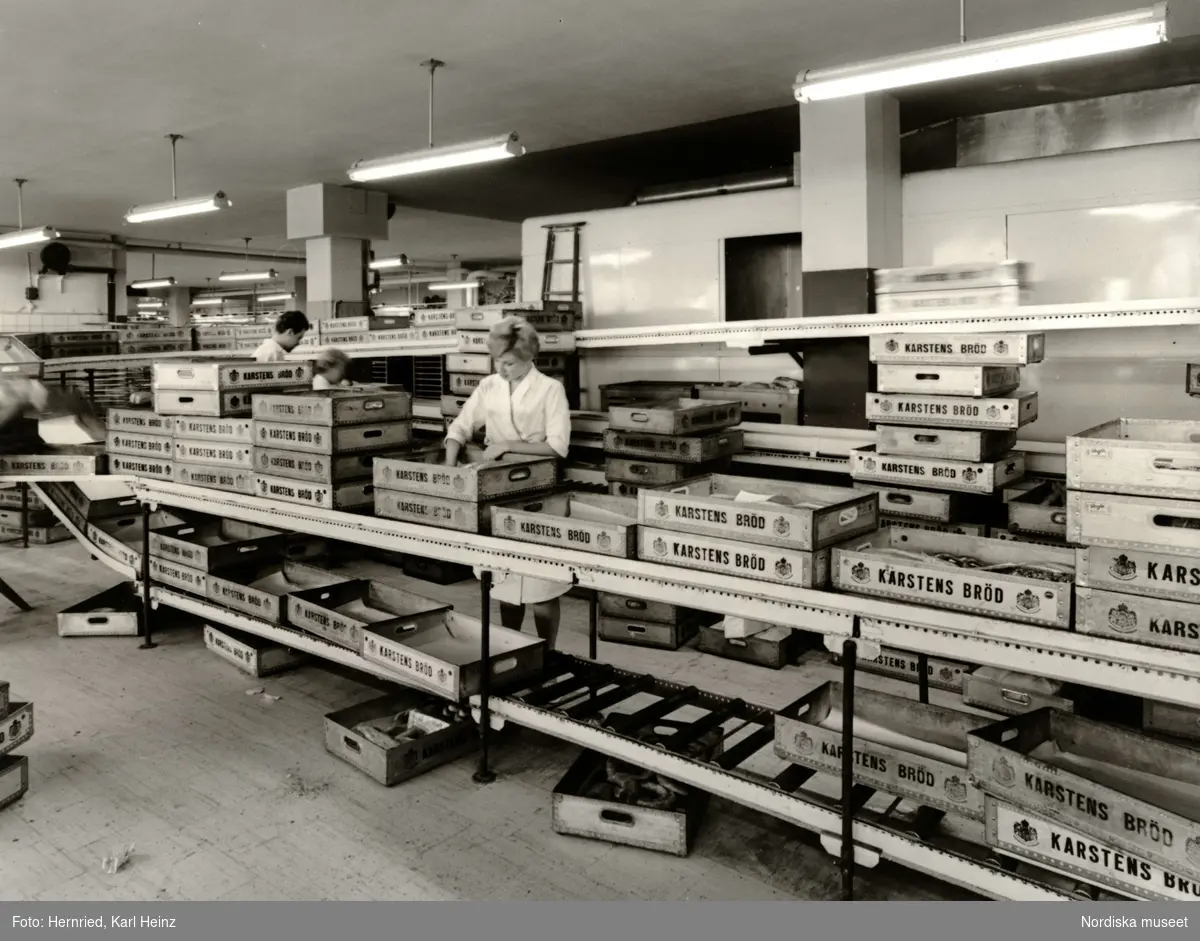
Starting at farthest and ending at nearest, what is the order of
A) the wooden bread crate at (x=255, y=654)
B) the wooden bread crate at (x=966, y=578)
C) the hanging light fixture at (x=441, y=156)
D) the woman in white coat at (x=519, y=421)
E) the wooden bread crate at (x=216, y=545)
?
the hanging light fixture at (x=441, y=156), the wooden bread crate at (x=216, y=545), the wooden bread crate at (x=255, y=654), the woman in white coat at (x=519, y=421), the wooden bread crate at (x=966, y=578)

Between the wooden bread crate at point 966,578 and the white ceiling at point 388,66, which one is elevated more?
the white ceiling at point 388,66

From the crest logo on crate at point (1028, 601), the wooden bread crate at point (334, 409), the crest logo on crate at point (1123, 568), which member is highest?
the wooden bread crate at point (334, 409)

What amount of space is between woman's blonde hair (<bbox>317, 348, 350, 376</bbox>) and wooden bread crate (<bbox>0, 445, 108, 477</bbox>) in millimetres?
1378

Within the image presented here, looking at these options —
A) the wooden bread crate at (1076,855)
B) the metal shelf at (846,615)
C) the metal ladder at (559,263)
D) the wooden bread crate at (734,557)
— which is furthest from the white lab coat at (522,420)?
the metal ladder at (559,263)

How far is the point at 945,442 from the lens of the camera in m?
4.62

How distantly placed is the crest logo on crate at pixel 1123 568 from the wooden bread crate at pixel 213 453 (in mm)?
3633

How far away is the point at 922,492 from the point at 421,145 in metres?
5.97

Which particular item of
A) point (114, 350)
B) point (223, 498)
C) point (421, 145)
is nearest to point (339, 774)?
point (223, 498)

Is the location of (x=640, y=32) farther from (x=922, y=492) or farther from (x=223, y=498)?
(x=223, y=498)

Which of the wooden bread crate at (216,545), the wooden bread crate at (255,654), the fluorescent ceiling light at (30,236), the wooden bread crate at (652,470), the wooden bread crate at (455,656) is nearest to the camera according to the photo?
the wooden bread crate at (455,656)

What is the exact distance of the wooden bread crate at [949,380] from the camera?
4512 mm

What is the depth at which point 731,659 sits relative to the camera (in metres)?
5.25

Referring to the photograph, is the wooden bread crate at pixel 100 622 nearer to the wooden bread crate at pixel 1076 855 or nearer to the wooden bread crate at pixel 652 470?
the wooden bread crate at pixel 652 470

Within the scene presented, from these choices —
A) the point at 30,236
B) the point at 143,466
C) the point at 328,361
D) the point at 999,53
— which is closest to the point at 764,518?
the point at 999,53
